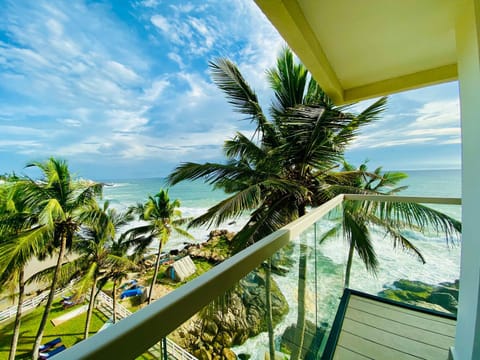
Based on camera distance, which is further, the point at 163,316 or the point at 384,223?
the point at 384,223

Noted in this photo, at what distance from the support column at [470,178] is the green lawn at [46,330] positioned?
11365 mm

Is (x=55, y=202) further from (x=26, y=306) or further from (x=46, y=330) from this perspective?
(x=26, y=306)

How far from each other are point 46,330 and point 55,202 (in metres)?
7.26

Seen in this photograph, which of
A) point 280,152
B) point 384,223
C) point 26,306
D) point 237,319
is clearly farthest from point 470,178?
point 26,306

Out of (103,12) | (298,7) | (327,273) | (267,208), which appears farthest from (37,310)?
(103,12)

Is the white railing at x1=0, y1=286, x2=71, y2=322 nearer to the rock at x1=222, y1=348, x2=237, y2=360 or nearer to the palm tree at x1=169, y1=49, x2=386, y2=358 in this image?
the palm tree at x1=169, y1=49, x2=386, y2=358

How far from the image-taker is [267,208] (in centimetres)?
338

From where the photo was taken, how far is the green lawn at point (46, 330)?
790 cm

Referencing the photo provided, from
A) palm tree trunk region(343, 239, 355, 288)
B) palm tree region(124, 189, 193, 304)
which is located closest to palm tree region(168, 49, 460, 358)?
palm tree trunk region(343, 239, 355, 288)

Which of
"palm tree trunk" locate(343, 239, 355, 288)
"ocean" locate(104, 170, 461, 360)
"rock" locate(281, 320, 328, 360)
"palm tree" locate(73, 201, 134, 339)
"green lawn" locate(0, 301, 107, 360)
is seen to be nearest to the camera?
"rock" locate(281, 320, 328, 360)

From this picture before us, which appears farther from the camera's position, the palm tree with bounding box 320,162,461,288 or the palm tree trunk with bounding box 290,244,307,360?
the palm tree with bounding box 320,162,461,288

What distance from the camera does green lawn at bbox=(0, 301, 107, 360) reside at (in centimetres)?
790

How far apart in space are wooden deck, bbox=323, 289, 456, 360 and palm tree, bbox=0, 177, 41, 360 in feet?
21.1

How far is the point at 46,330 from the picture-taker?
8508mm
